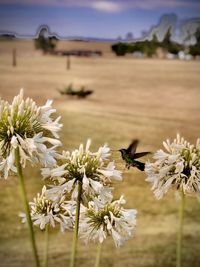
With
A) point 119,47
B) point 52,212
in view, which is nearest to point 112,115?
point 119,47

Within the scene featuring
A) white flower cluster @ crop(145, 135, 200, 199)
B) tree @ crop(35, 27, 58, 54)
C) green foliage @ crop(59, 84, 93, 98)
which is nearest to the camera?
white flower cluster @ crop(145, 135, 200, 199)

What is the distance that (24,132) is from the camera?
25.0 inches

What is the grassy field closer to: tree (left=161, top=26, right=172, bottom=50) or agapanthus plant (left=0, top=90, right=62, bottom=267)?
tree (left=161, top=26, right=172, bottom=50)

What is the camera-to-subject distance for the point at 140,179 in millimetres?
1465

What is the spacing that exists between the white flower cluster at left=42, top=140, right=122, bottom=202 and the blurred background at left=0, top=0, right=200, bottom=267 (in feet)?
2.10

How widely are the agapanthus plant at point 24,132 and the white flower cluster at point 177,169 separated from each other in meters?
0.22

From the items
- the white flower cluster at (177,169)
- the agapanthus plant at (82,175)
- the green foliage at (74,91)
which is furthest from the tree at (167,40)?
the agapanthus plant at (82,175)

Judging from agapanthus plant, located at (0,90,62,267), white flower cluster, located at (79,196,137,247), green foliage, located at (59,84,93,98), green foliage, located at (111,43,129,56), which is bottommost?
white flower cluster, located at (79,196,137,247)

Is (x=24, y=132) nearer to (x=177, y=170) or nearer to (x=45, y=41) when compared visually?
(x=177, y=170)

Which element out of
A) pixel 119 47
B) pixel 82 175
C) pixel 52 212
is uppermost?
pixel 119 47

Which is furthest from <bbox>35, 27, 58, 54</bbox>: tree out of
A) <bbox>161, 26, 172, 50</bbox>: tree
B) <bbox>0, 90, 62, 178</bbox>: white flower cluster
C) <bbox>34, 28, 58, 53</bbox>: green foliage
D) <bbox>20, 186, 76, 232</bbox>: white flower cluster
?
<bbox>0, 90, 62, 178</bbox>: white flower cluster

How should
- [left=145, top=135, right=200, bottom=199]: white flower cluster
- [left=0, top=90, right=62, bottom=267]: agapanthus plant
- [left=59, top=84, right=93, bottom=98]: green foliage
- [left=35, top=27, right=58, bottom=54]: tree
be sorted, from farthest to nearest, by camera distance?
[left=59, top=84, right=93, bottom=98]: green foliage < [left=35, top=27, right=58, bottom=54]: tree < [left=145, top=135, right=200, bottom=199]: white flower cluster < [left=0, top=90, right=62, bottom=267]: agapanthus plant

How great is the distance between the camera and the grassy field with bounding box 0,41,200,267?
146cm

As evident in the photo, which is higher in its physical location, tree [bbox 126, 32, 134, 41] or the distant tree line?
tree [bbox 126, 32, 134, 41]
